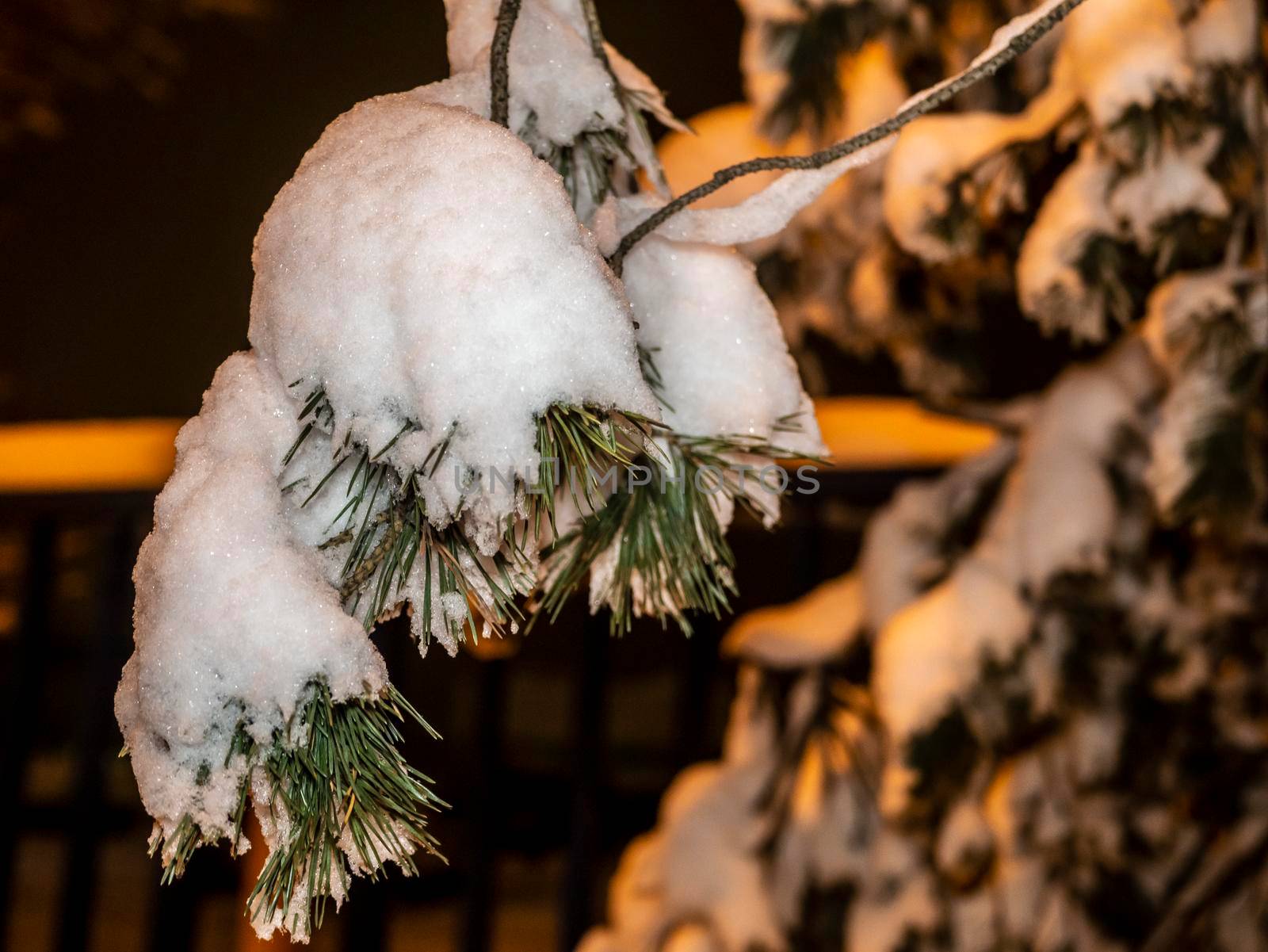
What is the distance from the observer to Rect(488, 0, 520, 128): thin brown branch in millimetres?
690

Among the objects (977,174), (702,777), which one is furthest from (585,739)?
(977,174)

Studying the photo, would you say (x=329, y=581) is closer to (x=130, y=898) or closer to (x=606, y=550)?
(x=606, y=550)

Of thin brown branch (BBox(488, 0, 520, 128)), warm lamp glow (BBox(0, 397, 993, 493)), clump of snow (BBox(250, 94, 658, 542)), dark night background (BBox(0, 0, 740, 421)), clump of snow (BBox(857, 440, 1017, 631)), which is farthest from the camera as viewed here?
warm lamp glow (BBox(0, 397, 993, 493))

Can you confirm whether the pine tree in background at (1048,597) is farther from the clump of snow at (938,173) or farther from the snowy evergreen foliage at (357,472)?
the snowy evergreen foliage at (357,472)

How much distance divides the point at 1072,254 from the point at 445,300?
1046mm

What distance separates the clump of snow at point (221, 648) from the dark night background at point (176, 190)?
180 centimetres

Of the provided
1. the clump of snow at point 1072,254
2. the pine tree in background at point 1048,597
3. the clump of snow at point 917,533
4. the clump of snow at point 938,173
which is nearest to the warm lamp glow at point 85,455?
the pine tree in background at point 1048,597

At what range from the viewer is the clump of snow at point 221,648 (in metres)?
0.57

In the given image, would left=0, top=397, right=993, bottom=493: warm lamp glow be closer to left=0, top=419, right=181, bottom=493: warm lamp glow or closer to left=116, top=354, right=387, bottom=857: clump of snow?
left=0, top=419, right=181, bottom=493: warm lamp glow

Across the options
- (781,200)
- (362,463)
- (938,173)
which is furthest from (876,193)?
(362,463)

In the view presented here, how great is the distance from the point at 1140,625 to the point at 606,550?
1.31 meters

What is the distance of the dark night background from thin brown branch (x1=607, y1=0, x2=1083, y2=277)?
1719 millimetres

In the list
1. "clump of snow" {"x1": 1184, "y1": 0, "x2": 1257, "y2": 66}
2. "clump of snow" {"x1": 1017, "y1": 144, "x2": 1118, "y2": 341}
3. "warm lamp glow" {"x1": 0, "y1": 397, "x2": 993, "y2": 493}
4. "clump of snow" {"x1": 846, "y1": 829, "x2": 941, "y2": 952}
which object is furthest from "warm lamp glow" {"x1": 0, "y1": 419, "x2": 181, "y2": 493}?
"clump of snow" {"x1": 1184, "y1": 0, "x2": 1257, "y2": 66}

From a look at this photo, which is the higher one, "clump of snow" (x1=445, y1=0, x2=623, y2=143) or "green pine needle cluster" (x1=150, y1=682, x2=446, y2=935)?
"clump of snow" (x1=445, y1=0, x2=623, y2=143)
